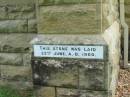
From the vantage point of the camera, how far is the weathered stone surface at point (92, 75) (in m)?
3.85

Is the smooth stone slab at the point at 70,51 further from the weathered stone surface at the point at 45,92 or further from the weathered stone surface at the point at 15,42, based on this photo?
the weathered stone surface at the point at 15,42

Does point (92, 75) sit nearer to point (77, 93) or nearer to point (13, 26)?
point (77, 93)

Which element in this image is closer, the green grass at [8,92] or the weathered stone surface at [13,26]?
the green grass at [8,92]

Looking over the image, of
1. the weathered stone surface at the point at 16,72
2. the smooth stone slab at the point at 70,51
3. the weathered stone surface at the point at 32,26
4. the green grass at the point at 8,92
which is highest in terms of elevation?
the weathered stone surface at the point at 32,26

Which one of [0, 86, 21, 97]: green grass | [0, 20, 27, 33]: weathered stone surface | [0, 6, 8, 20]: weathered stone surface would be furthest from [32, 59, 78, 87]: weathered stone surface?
[0, 6, 8, 20]: weathered stone surface

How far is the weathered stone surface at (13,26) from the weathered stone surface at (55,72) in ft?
2.41

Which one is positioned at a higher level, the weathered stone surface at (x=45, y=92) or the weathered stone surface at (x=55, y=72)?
the weathered stone surface at (x=55, y=72)

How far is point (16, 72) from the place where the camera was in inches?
188

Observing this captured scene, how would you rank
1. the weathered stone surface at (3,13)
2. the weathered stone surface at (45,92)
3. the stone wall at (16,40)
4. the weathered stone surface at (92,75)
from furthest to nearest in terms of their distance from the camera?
the weathered stone surface at (3,13)
the stone wall at (16,40)
the weathered stone surface at (45,92)
the weathered stone surface at (92,75)

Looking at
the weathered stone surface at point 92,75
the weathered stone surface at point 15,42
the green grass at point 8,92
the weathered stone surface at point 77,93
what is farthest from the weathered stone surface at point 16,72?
the weathered stone surface at point 92,75

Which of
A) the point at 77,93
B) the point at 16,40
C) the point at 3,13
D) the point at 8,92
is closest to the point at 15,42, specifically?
the point at 16,40

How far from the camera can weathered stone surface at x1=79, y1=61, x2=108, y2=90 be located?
3.85 meters

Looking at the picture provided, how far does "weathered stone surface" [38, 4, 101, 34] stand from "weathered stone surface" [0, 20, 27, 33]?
0.62 m

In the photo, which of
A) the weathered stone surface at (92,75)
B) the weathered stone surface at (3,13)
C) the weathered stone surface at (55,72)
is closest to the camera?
the weathered stone surface at (92,75)
